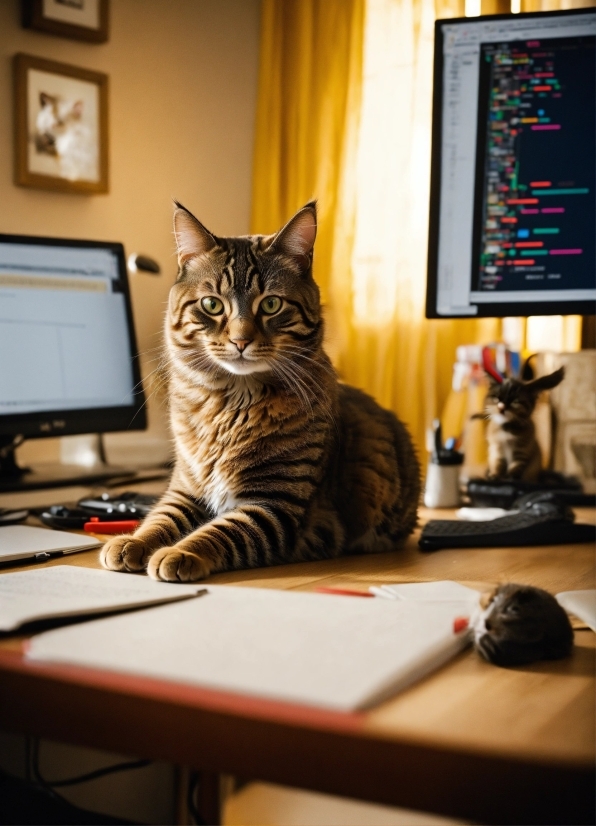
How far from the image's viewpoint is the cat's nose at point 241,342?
1.10m

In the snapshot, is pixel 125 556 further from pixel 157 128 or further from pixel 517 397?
pixel 157 128

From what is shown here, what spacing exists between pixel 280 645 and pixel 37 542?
0.56 metres

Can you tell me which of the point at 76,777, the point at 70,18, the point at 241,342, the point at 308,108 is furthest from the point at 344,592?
the point at 308,108

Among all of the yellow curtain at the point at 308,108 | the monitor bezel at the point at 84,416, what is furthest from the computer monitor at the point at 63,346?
the yellow curtain at the point at 308,108

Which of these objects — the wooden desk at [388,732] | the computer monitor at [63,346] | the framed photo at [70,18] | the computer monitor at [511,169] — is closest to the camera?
the wooden desk at [388,732]

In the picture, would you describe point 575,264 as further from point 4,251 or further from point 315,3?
point 315,3

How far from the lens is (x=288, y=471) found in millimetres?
1113

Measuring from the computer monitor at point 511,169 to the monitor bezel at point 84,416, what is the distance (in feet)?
2.16

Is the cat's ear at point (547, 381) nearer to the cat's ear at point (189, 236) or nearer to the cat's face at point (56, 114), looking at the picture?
the cat's ear at point (189, 236)

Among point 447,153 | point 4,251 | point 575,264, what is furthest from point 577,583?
point 4,251

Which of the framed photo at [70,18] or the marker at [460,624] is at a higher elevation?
the framed photo at [70,18]

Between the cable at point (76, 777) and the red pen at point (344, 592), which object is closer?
the red pen at point (344, 592)

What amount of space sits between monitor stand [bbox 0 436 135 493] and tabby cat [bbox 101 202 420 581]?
1.31 ft

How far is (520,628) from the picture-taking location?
2.13 ft
